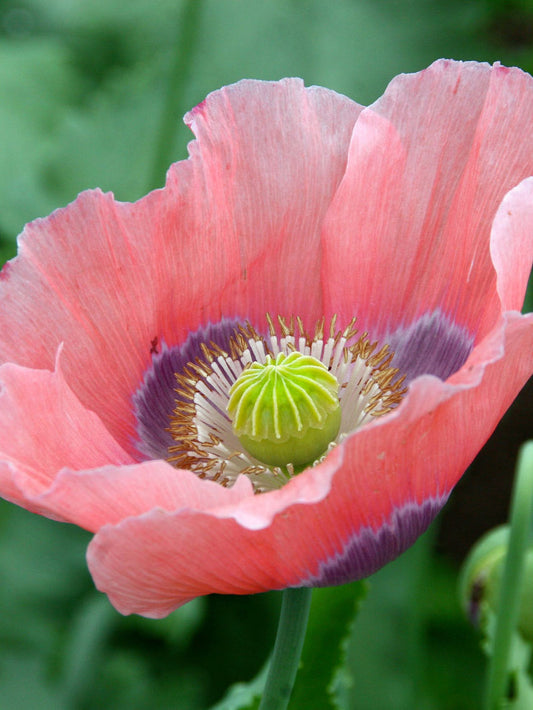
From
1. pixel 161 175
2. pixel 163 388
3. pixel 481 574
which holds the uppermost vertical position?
pixel 161 175

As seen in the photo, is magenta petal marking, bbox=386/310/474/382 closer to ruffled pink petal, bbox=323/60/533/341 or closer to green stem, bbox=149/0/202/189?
ruffled pink petal, bbox=323/60/533/341

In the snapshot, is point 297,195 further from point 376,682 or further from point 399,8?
point 399,8

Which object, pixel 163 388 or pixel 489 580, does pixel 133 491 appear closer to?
pixel 163 388

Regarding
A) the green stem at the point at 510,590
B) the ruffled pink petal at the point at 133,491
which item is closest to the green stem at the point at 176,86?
the green stem at the point at 510,590

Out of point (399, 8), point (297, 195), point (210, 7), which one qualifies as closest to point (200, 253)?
point (297, 195)

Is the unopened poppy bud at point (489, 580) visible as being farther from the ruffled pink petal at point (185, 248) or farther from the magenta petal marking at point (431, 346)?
the ruffled pink petal at point (185, 248)

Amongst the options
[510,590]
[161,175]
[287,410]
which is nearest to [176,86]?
[161,175]
